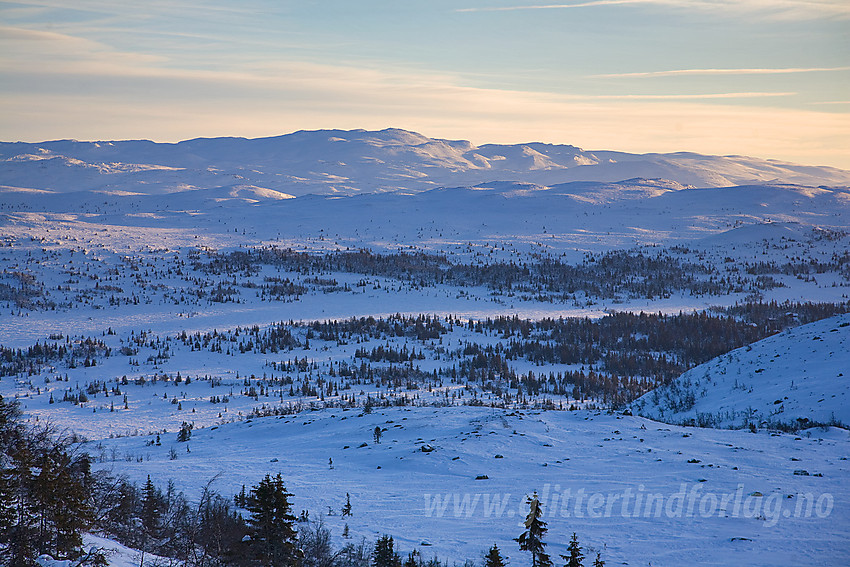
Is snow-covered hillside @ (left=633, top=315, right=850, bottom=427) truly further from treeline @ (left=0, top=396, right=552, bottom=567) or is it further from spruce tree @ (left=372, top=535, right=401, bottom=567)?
spruce tree @ (left=372, top=535, right=401, bottom=567)

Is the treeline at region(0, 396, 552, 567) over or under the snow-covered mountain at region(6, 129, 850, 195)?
under

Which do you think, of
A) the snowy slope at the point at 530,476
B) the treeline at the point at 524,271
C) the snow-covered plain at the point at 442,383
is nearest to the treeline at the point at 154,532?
the snowy slope at the point at 530,476

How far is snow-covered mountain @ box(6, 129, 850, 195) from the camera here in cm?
13138

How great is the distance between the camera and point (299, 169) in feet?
540

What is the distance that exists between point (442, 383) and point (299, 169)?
145 meters

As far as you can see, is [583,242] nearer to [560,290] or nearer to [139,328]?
[560,290]

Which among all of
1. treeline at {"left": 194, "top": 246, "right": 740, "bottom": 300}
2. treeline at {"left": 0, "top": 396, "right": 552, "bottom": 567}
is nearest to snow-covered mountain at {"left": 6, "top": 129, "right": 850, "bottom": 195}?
treeline at {"left": 194, "top": 246, "right": 740, "bottom": 300}

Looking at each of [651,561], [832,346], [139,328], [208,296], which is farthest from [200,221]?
[651,561]

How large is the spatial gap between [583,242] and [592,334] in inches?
1187

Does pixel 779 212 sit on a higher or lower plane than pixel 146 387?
higher

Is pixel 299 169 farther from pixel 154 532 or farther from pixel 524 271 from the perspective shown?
pixel 154 532

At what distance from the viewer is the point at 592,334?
3244 cm

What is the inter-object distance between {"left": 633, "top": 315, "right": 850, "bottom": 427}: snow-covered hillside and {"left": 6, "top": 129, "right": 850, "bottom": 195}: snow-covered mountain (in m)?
107

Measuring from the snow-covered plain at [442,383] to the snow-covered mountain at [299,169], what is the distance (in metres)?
52.4
